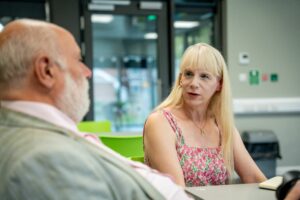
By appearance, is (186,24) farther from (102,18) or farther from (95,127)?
(95,127)

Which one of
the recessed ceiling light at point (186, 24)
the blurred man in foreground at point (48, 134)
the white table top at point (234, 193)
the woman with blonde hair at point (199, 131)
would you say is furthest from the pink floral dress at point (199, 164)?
the recessed ceiling light at point (186, 24)

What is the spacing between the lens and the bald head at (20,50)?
862 mm

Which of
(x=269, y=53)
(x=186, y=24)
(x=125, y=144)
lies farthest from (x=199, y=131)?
(x=186, y=24)

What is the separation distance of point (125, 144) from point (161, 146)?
42 centimetres

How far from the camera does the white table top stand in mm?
1318

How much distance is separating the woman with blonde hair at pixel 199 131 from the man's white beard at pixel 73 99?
82 centimetres

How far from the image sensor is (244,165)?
1.93 metres

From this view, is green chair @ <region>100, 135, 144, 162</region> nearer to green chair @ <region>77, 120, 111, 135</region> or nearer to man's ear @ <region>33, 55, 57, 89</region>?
green chair @ <region>77, 120, 111, 135</region>

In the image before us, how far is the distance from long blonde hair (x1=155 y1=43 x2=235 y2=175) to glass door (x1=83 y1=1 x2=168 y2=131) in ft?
9.96

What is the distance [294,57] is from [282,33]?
0.39 metres

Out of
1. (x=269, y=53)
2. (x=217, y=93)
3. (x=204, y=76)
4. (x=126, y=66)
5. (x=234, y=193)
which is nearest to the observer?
(x=234, y=193)

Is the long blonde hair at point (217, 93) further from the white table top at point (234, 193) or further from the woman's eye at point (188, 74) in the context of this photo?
the white table top at point (234, 193)

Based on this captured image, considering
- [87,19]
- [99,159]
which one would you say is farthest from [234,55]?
[99,159]

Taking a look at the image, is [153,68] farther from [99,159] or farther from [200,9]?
[99,159]
